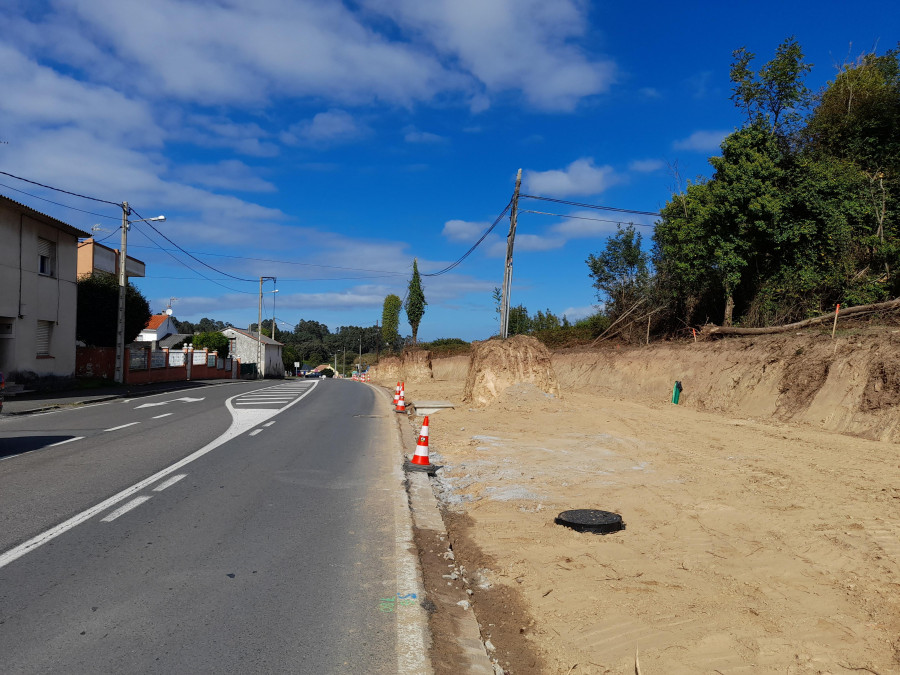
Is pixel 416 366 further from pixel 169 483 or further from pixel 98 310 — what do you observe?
pixel 169 483

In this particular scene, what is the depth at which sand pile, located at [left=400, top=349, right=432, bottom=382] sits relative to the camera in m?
46.9

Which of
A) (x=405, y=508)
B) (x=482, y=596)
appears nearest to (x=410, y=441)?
(x=405, y=508)

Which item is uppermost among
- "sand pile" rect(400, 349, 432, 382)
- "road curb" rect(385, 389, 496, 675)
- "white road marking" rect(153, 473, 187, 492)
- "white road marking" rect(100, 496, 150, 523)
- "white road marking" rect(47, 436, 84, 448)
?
"sand pile" rect(400, 349, 432, 382)

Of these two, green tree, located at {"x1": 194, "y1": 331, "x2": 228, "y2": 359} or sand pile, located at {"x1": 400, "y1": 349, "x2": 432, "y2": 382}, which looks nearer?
sand pile, located at {"x1": 400, "y1": 349, "x2": 432, "y2": 382}

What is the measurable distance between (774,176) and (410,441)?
1714 cm

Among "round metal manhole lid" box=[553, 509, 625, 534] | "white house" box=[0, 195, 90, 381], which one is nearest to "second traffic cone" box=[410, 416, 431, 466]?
"round metal manhole lid" box=[553, 509, 625, 534]

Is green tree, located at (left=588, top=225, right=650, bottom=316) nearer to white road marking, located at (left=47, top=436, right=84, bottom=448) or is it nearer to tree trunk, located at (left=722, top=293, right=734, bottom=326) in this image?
tree trunk, located at (left=722, top=293, right=734, bottom=326)

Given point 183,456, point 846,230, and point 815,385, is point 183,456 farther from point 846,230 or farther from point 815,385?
point 846,230

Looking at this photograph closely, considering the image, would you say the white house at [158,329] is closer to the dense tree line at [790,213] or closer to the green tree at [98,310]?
the green tree at [98,310]

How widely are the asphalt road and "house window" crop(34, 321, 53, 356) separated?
15430 millimetres

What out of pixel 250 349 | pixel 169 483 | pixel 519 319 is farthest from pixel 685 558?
pixel 250 349

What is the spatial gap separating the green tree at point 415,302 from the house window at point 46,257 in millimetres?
36984

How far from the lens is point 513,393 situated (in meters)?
17.9

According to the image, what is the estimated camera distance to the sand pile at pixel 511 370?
18422mm
